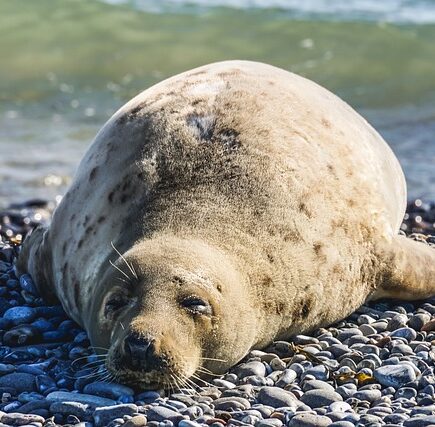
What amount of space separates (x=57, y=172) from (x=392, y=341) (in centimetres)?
638

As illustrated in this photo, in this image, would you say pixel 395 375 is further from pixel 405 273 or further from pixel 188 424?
pixel 405 273

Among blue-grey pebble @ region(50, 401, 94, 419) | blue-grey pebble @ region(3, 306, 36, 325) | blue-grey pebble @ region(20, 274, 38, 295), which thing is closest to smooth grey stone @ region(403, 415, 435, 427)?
blue-grey pebble @ region(50, 401, 94, 419)

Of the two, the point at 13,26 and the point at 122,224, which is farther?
the point at 13,26

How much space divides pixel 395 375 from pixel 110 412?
4.40 feet

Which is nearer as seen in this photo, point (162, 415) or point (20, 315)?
point (162, 415)

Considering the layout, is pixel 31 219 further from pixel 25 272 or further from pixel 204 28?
pixel 204 28

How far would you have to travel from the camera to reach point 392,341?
5621 mm

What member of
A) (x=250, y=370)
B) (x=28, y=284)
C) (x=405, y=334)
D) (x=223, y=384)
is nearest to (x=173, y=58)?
(x=28, y=284)

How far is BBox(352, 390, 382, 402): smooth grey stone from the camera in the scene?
4898 millimetres

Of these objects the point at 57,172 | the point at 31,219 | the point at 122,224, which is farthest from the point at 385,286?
the point at 57,172

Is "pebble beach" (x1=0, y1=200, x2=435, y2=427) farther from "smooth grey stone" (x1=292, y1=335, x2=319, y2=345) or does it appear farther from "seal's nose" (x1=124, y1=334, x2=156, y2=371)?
"seal's nose" (x1=124, y1=334, x2=156, y2=371)

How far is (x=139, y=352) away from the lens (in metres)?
4.64

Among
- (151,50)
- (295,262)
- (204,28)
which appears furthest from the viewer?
(204,28)

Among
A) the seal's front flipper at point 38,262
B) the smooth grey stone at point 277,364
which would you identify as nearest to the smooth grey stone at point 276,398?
the smooth grey stone at point 277,364
